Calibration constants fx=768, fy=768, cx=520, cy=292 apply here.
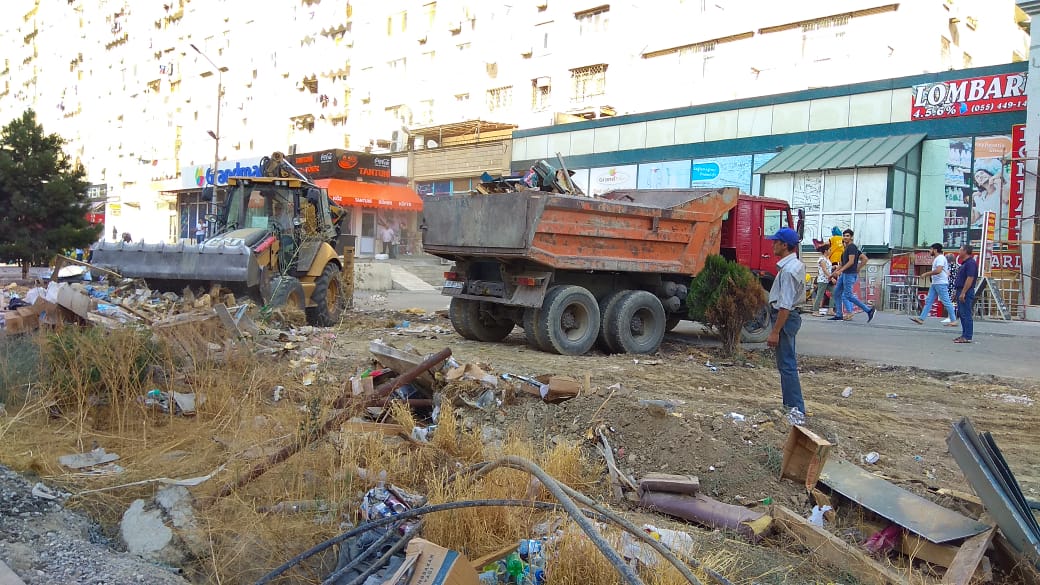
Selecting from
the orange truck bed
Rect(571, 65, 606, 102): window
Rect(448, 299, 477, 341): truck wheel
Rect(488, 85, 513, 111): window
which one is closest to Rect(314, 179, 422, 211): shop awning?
Rect(488, 85, 513, 111): window

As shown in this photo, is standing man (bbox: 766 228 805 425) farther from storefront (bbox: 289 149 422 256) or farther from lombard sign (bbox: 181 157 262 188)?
lombard sign (bbox: 181 157 262 188)

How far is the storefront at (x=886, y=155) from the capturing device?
20734mm

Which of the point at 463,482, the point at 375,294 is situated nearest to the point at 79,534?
the point at 463,482

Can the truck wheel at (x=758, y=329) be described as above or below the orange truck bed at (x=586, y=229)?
below

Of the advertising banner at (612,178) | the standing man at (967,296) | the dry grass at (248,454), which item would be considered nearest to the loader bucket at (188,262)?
the dry grass at (248,454)

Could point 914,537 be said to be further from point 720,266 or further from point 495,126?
point 495,126

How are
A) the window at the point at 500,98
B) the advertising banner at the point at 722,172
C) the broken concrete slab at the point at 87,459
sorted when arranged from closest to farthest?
1. the broken concrete slab at the point at 87,459
2. the advertising banner at the point at 722,172
3. the window at the point at 500,98

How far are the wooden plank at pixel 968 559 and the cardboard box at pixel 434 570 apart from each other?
2.34 m

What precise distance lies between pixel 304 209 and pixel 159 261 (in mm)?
2295

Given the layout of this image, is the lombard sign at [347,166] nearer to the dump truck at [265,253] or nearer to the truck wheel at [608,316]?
the dump truck at [265,253]

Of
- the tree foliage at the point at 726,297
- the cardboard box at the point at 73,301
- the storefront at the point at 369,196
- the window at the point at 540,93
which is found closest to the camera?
the cardboard box at the point at 73,301

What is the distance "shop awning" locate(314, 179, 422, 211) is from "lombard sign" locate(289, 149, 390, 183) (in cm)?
35

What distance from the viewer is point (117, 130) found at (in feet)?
213

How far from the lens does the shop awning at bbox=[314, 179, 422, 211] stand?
36156 millimetres
